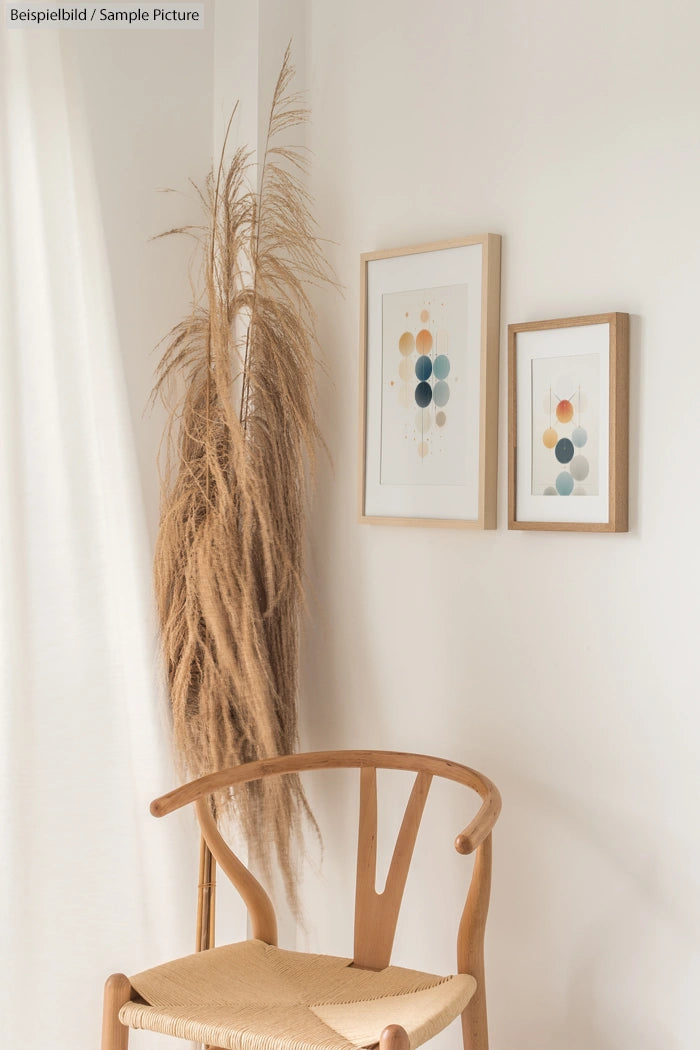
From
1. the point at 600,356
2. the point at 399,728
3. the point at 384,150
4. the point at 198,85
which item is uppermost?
the point at 198,85

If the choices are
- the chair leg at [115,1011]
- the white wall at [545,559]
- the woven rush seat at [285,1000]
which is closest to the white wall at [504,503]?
the white wall at [545,559]

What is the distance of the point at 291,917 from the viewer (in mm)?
2342

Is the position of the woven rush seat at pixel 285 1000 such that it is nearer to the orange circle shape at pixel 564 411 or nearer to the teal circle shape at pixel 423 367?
the orange circle shape at pixel 564 411

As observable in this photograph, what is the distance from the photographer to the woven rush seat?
1596 millimetres

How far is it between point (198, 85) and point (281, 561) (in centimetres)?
99

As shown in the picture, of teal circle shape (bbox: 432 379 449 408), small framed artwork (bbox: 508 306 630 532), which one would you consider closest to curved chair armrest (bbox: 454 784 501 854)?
small framed artwork (bbox: 508 306 630 532)

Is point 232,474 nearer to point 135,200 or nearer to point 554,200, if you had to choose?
point 135,200

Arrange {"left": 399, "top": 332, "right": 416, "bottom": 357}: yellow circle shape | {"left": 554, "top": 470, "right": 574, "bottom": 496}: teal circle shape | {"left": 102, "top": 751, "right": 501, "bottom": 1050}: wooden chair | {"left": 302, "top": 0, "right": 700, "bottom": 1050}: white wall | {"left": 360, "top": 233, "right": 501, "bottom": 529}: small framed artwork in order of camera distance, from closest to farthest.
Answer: {"left": 102, "top": 751, "right": 501, "bottom": 1050}: wooden chair, {"left": 302, "top": 0, "right": 700, "bottom": 1050}: white wall, {"left": 554, "top": 470, "right": 574, "bottom": 496}: teal circle shape, {"left": 360, "top": 233, "right": 501, "bottom": 529}: small framed artwork, {"left": 399, "top": 332, "right": 416, "bottom": 357}: yellow circle shape

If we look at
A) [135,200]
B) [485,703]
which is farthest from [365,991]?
[135,200]

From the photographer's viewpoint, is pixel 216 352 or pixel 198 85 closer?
pixel 216 352

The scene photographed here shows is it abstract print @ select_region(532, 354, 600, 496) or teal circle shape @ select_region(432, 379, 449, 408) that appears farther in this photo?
teal circle shape @ select_region(432, 379, 449, 408)

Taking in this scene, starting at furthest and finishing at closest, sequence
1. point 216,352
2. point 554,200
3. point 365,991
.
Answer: point 216,352 → point 554,200 → point 365,991

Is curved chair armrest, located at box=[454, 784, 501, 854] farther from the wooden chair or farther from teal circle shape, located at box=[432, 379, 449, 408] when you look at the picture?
teal circle shape, located at box=[432, 379, 449, 408]

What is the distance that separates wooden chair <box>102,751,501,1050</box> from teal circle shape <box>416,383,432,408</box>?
25.2 inches
